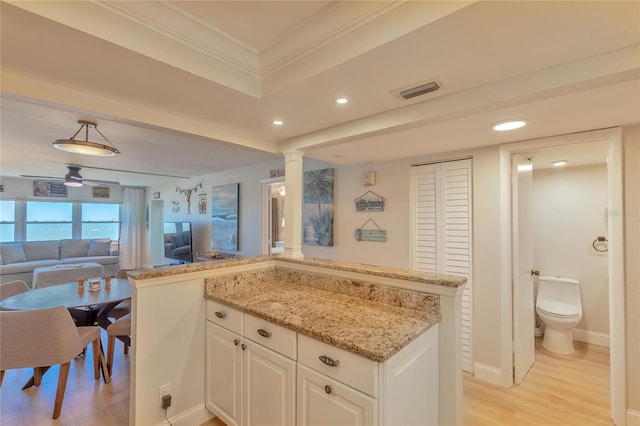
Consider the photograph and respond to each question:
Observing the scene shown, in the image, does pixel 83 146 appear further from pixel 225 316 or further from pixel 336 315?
Result: pixel 336 315

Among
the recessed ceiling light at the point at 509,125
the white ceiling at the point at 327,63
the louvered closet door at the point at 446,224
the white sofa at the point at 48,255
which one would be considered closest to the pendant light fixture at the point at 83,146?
the white ceiling at the point at 327,63

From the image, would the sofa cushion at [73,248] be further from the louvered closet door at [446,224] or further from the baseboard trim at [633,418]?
the baseboard trim at [633,418]

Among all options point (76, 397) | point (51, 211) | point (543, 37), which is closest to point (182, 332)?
point (76, 397)

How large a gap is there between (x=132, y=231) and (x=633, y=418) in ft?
29.5

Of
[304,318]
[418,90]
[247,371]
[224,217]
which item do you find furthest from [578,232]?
[224,217]

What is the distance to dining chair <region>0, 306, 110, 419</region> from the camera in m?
1.94

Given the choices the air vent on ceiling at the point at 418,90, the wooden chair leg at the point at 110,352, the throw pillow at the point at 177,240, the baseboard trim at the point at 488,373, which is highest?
the air vent on ceiling at the point at 418,90

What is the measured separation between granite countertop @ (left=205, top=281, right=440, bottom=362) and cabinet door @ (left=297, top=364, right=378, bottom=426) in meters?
0.19

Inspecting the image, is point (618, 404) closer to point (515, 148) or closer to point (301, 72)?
point (515, 148)

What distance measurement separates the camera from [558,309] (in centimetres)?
311

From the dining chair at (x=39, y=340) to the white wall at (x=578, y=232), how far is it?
4.90 m

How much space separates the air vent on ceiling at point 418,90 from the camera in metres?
1.49

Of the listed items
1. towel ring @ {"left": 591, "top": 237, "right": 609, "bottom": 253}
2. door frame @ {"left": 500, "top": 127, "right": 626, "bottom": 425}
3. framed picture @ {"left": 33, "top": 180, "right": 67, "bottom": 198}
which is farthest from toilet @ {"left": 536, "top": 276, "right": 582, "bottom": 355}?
framed picture @ {"left": 33, "top": 180, "right": 67, "bottom": 198}

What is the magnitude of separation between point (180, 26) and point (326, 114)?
953 millimetres
